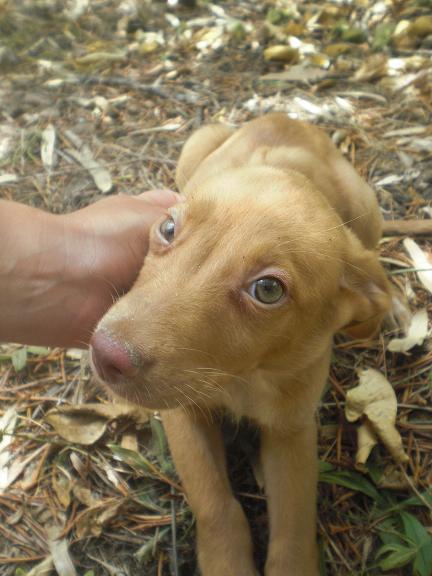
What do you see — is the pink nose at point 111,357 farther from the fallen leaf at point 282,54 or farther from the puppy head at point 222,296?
the fallen leaf at point 282,54

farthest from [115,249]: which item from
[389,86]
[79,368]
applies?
[389,86]

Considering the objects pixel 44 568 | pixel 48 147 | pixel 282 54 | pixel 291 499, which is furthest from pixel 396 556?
pixel 282 54

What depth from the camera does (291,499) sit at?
10.1 feet

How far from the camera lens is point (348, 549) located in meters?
3.20

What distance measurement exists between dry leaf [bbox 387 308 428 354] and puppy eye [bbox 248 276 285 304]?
71.5 inches

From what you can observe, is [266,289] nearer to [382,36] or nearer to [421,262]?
[421,262]

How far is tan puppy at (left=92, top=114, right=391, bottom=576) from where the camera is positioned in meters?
2.31

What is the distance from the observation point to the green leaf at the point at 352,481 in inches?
131

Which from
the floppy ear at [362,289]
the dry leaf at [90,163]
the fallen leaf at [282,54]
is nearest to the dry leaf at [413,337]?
the floppy ear at [362,289]

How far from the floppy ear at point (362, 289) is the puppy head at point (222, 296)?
143 mm

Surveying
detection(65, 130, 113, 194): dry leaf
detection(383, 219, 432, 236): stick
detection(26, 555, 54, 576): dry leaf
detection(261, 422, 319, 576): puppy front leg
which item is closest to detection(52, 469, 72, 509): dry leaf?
detection(26, 555, 54, 576): dry leaf

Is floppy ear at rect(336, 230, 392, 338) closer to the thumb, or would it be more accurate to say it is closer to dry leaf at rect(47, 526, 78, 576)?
the thumb

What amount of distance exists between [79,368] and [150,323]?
188 centimetres

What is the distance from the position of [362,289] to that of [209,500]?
4.75 feet
